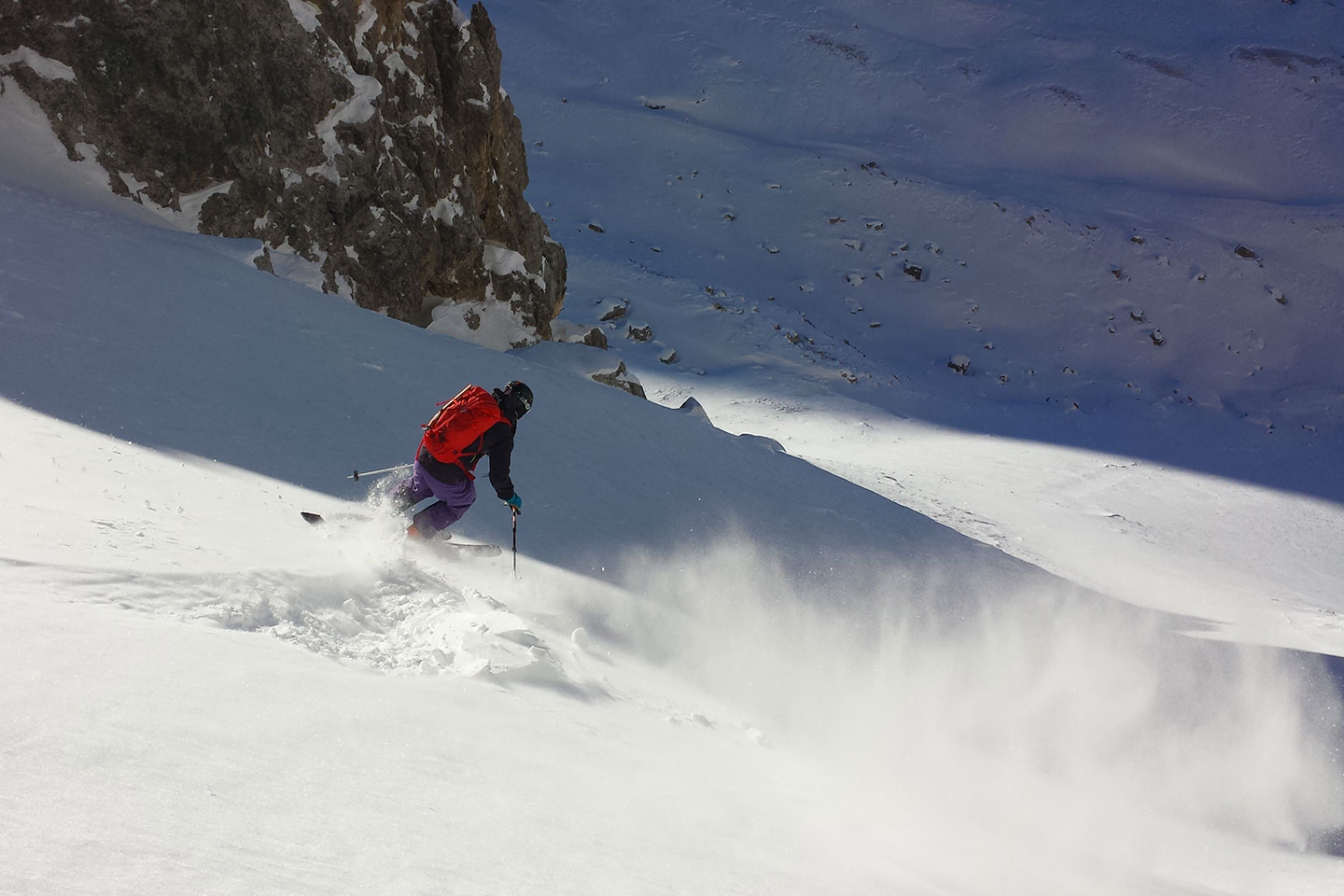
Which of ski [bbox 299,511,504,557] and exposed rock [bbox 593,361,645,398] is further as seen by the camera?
exposed rock [bbox 593,361,645,398]

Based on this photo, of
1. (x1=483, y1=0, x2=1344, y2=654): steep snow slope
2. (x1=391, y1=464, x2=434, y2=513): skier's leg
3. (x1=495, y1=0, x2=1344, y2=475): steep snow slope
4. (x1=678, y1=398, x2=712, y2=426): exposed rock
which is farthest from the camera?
(x1=495, y1=0, x2=1344, y2=475): steep snow slope

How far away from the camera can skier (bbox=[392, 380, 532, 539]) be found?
6750 mm

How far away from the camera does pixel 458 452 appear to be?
6.76 m

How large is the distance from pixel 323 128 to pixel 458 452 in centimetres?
911

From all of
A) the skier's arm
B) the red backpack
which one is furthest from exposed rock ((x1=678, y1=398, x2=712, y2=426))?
the red backpack

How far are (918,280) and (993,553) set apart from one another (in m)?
20.3

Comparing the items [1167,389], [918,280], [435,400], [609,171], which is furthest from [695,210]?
[435,400]

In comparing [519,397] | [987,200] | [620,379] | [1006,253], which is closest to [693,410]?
[620,379]

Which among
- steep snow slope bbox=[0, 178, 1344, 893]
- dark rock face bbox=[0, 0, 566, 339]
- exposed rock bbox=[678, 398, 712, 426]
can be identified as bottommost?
steep snow slope bbox=[0, 178, 1344, 893]

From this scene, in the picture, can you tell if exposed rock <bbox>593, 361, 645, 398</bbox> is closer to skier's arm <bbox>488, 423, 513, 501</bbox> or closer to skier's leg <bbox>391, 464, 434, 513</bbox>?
skier's arm <bbox>488, 423, 513, 501</bbox>

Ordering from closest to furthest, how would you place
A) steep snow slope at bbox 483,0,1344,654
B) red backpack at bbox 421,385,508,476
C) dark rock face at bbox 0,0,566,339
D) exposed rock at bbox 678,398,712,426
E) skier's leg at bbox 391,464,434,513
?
red backpack at bbox 421,385,508,476 < skier's leg at bbox 391,464,434,513 < dark rock face at bbox 0,0,566,339 < exposed rock at bbox 678,398,712,426 < steep snow slope at bbox 483,0,1344,654

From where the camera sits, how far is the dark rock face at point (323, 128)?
11828 millimetres

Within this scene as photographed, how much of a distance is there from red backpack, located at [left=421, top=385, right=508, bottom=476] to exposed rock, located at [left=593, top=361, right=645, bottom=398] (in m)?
9.14

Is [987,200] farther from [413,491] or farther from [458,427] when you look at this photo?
[413,491]
